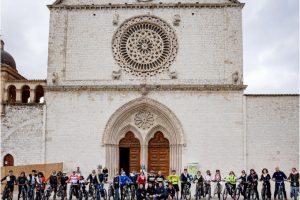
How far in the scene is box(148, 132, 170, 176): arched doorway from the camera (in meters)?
26.8

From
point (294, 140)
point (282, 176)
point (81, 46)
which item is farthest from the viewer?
point (81, 46)

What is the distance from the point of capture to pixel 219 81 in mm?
26531

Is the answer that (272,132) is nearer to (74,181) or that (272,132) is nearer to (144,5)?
(144,5)

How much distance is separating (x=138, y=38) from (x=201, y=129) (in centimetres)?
613

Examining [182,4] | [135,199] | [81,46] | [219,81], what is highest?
[182,4]

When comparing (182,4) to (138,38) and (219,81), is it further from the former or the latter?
(219,81)

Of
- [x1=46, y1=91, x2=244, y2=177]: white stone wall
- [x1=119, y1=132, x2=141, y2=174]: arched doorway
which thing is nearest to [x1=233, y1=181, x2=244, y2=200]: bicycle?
[x1=46, y1=91, x2=244, y2=177]: white stone wall

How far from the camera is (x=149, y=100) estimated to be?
86.7 feet

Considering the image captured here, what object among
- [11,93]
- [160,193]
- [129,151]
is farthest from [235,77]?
[11,93]

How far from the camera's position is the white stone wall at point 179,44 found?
26.7 metres

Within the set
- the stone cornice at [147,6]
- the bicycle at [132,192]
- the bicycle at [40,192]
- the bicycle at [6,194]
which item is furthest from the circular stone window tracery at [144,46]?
the bicycle at [6,194]

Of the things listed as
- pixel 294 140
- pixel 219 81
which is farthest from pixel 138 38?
pixel 294 140

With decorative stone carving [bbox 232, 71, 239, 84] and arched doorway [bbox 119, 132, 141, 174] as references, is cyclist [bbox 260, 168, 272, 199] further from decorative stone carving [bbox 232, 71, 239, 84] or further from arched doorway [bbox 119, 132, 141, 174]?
arched doorway [bbox 119, 132, 141, 174]

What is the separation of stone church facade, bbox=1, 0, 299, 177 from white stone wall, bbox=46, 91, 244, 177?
0.05 meters
